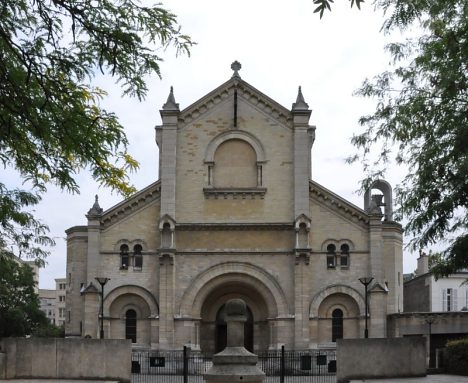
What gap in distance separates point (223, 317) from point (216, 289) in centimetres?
167

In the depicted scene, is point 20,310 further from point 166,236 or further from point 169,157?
point 169,157

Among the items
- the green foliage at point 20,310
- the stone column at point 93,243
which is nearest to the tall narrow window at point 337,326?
the stone column at point 93,243

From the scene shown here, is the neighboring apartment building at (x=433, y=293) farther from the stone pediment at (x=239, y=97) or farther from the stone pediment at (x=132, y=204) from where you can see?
the stone pediment at (x=132, y=204)

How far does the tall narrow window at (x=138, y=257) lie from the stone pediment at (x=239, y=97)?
7724 millimetres

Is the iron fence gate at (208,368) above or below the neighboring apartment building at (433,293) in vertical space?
below

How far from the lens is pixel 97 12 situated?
1036 centimetres

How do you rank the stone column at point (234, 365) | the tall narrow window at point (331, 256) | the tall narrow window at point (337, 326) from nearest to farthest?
the stone column at point (234, 365), the tall narrow window at point (337, 326), the tall narrow window at point (331, 256)

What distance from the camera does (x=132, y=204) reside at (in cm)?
4594

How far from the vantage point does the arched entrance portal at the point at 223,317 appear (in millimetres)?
46031

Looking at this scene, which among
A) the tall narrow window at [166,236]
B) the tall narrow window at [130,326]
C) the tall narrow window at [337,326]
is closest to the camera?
the tall narrow window at [337,326]

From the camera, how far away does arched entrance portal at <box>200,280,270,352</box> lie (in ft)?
151

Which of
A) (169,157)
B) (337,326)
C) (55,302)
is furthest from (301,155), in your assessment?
(55,302)

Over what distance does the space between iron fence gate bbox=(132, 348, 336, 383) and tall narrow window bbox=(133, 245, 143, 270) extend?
490 centimetres

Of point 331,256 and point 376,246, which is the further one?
point 331,256
